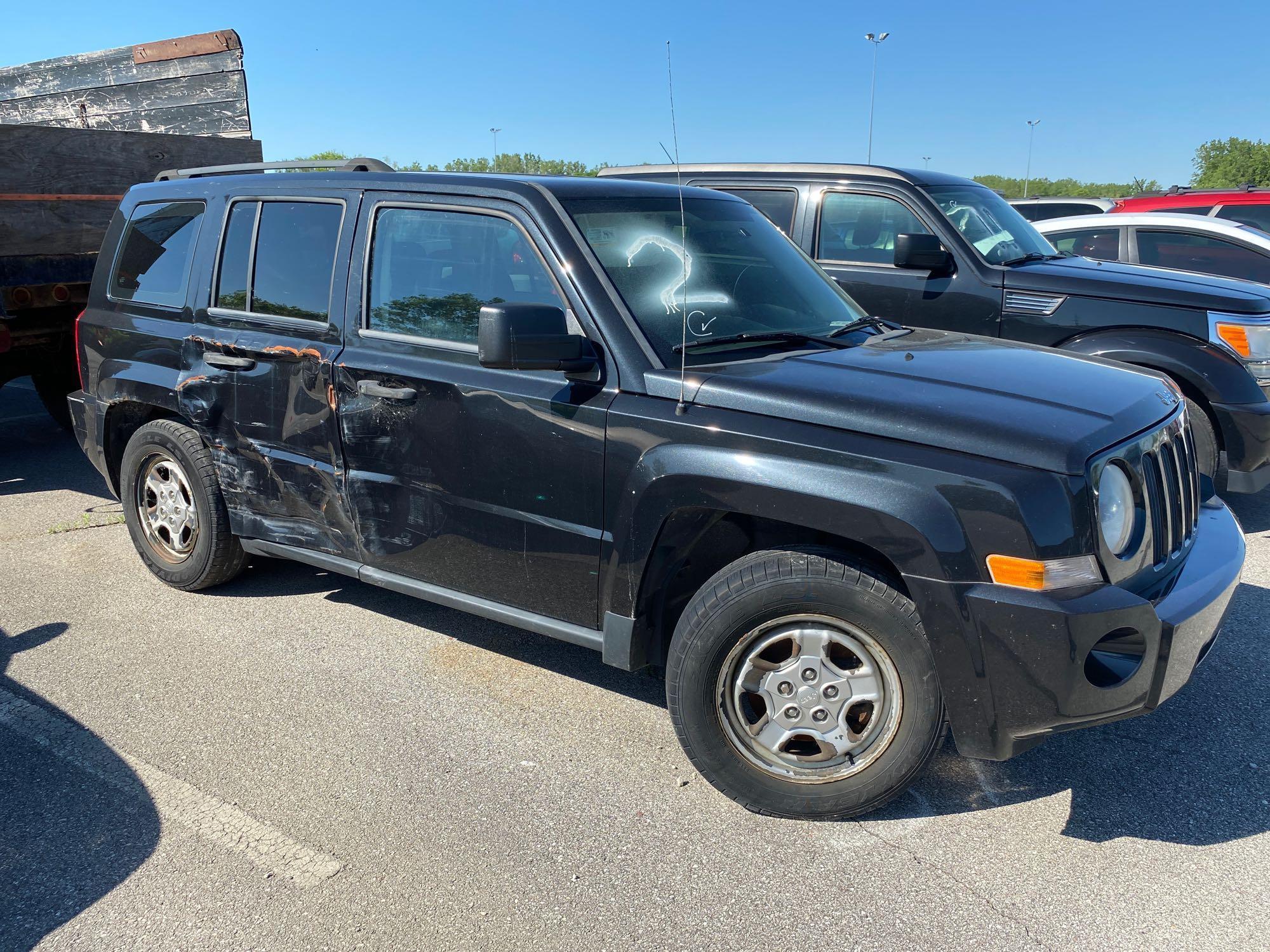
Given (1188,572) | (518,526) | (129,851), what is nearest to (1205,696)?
(1188,572)

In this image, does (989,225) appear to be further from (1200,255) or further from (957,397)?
(957,397)

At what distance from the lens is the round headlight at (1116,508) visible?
283cm

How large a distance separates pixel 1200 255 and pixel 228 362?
8.25 meters

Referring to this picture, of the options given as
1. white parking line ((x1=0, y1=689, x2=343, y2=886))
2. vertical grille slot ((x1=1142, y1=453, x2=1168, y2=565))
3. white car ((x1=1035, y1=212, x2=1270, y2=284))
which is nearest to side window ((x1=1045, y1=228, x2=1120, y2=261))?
white car ((x1=1035, y1=212, x2=1270, y2=284))

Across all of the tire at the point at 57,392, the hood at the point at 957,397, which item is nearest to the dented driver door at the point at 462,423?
the hood at the point at 957,397

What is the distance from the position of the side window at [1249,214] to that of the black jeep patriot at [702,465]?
31.3ft

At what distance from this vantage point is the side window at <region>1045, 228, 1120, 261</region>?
352 inches

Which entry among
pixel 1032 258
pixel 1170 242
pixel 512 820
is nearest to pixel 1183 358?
pixel 1032 258

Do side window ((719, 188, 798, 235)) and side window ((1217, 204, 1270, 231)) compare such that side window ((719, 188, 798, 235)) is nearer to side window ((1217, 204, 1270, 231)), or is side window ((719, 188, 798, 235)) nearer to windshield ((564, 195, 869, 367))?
windshield ((564, 195, 869, 367))

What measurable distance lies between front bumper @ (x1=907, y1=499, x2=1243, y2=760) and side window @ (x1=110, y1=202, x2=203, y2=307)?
370cm

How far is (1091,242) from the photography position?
9.09m

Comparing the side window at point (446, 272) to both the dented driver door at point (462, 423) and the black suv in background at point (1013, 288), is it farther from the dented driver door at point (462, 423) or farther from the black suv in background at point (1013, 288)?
the black suv in background at point (1013, 288)

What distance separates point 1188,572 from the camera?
3105 millimetres

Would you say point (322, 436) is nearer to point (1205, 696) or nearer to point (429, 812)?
point (429, 812)
